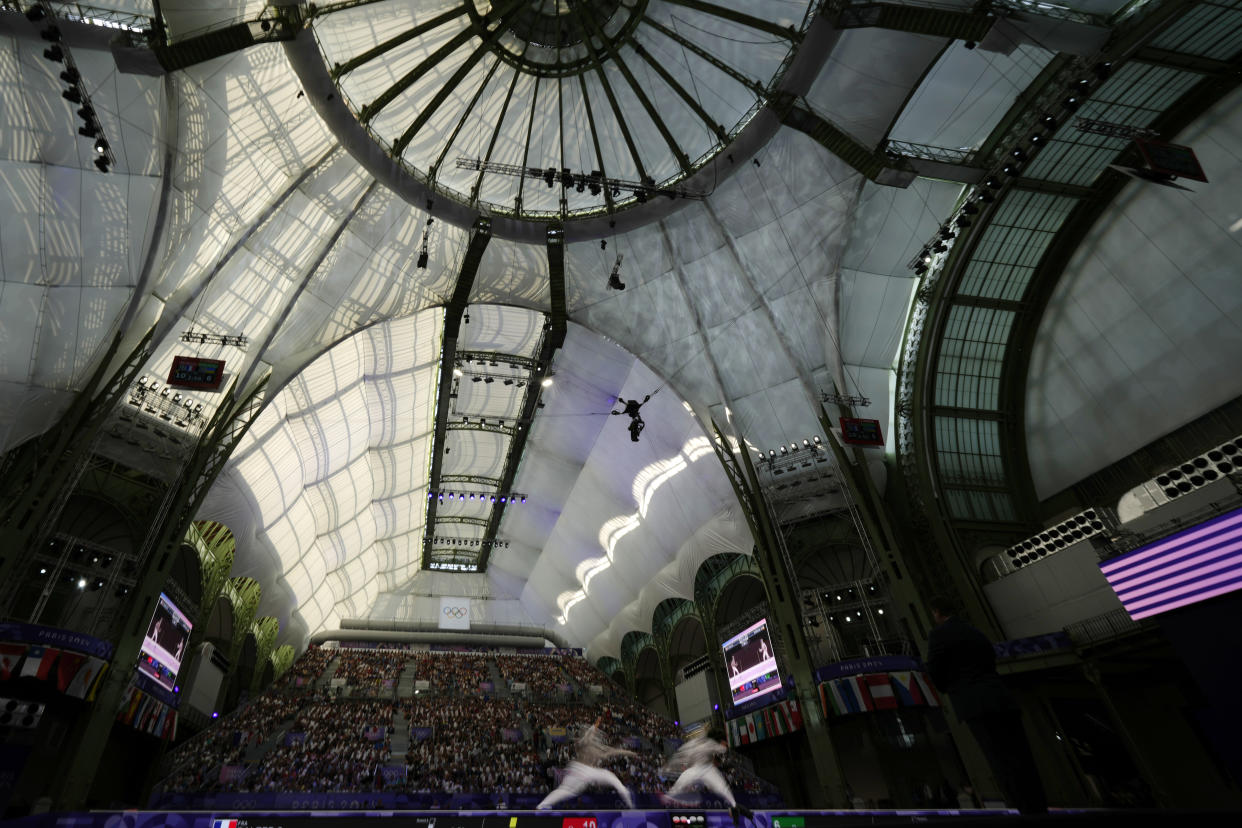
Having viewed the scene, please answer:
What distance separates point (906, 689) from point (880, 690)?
3.03ft

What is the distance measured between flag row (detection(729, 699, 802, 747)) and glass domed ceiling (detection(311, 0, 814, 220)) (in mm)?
21608

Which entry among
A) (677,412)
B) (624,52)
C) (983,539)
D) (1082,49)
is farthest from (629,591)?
(1082,49)

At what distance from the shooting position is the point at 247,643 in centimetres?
4203

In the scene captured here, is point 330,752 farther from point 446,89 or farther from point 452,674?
point 446,89

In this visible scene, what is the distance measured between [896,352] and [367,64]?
2470cm

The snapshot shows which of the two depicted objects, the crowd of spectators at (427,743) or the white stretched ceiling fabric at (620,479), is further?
the white stretched ceiling fabric at (620,479)

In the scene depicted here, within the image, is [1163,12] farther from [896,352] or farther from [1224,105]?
[896,352]

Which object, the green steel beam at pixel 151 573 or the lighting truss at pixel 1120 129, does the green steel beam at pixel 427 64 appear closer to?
the green steel beam at pixel 151 573

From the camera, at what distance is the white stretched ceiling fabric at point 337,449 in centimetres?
3148

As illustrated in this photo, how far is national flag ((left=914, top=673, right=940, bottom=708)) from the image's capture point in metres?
21.7

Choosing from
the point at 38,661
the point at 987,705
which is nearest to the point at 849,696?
the point at 987,705

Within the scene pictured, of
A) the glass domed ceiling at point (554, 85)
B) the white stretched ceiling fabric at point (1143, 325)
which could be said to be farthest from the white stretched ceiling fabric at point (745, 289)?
the white stretched ceiling fabric at point (1143, 325)

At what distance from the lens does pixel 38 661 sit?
17.3 metres

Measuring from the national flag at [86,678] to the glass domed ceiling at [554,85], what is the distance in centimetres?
1999
